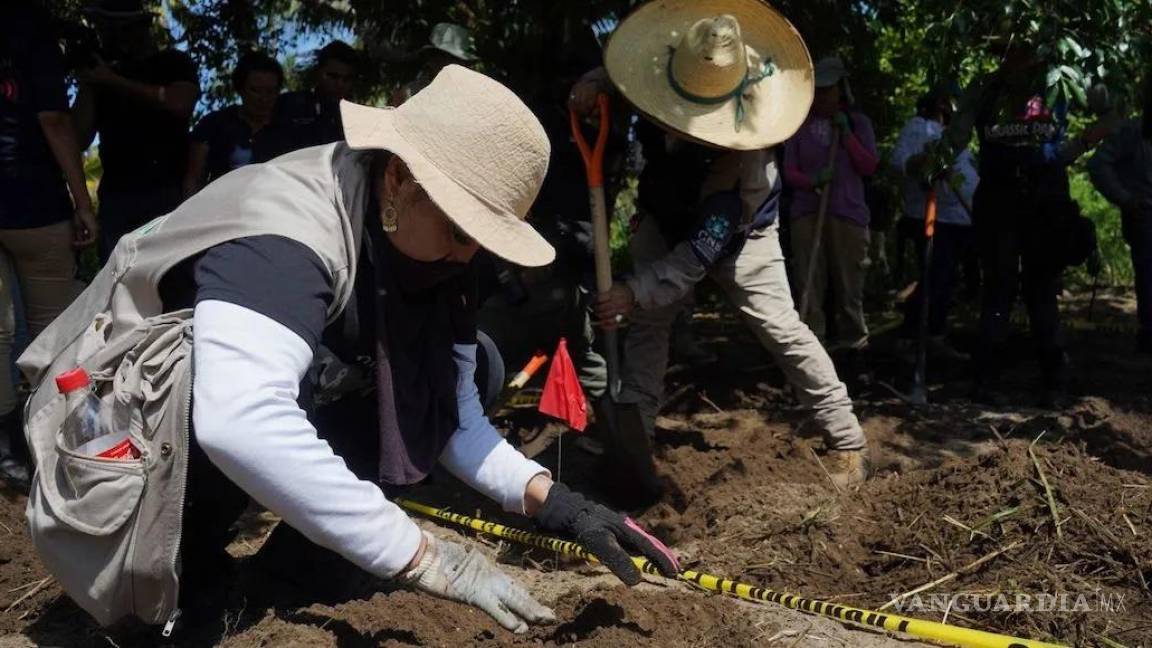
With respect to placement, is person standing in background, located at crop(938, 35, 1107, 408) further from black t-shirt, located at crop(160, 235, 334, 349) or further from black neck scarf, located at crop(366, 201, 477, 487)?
black t-shirt, located at crop(160, 235, 334, 349)

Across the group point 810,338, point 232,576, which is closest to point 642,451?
point 810,338

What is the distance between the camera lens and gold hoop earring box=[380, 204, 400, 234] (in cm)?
241

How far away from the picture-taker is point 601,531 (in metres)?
2.74

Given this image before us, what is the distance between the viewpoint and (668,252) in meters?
4.71

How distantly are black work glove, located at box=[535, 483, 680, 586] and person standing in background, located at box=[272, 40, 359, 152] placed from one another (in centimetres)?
300

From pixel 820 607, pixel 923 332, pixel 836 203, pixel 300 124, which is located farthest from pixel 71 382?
pixel 836 203

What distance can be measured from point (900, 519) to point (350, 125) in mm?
2395

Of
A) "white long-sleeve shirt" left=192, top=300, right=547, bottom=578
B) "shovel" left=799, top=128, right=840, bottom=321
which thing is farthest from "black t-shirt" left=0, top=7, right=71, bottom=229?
"shovel" left=799, top=128, right=840, bottom=321

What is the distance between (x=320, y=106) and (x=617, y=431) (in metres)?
2.36

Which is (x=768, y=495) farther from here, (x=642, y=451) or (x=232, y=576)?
(x=232, y=576)

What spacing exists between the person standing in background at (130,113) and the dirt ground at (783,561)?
161cm

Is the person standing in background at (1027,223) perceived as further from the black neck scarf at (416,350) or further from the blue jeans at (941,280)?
the black neck scarf at (416,350)

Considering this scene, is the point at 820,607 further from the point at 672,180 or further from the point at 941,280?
the point at 941,280

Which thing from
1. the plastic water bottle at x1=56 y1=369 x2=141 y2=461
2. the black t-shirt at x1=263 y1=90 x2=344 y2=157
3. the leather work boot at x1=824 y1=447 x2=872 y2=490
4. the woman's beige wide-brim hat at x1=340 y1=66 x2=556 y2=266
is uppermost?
the woman's beige wide-brim hat at x1=340 y1=66 x2=556 y2=266
